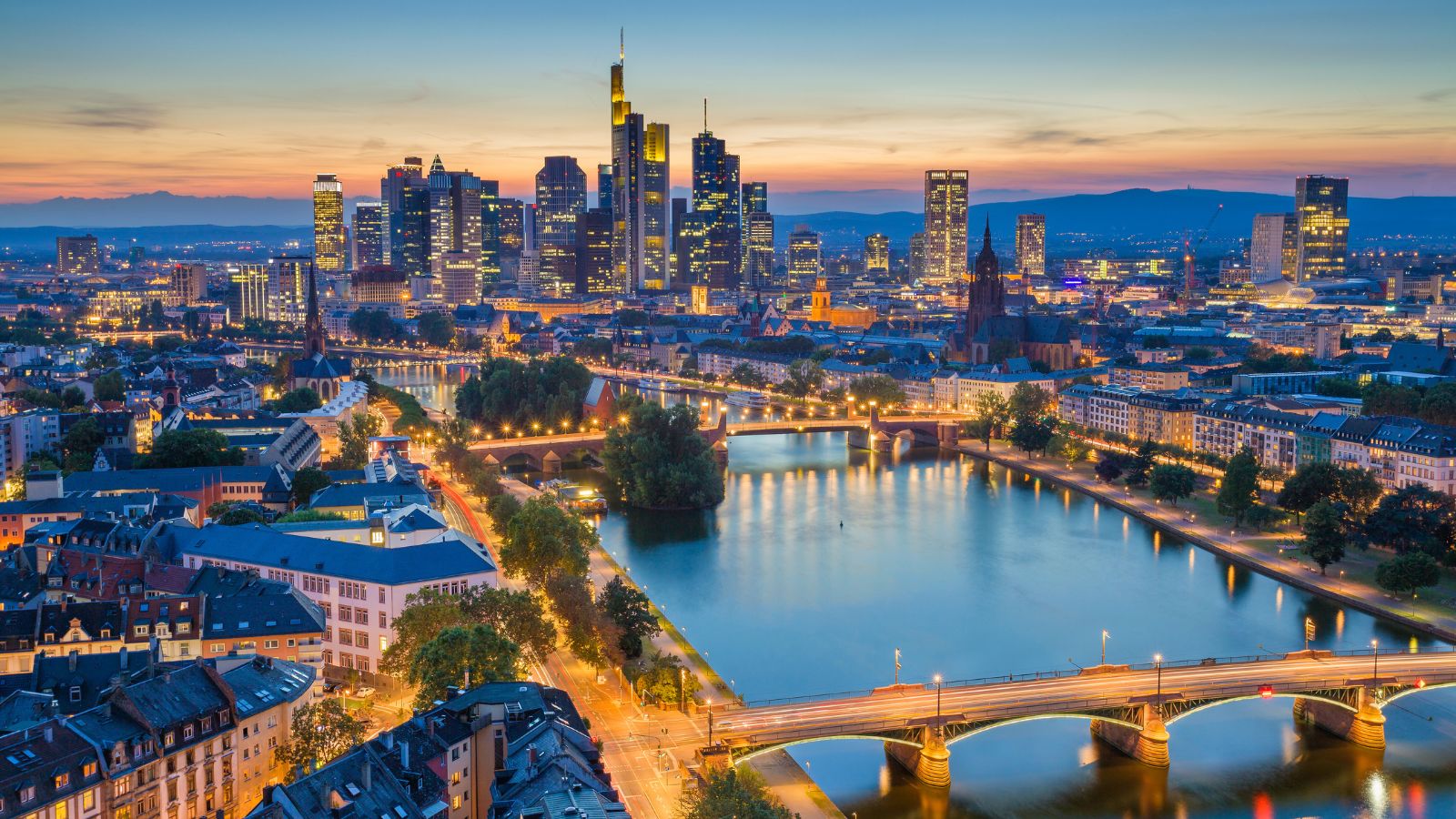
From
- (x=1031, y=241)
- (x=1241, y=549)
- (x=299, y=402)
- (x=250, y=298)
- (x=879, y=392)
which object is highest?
(x=1031, y=241)

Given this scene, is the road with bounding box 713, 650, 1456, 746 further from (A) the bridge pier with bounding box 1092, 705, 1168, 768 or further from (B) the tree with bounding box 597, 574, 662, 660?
(B) the tree with bounding box 597, 574, 662, 660

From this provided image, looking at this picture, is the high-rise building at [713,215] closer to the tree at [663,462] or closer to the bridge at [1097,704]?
the tree at [663,462]

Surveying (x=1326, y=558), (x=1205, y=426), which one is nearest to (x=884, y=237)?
(x=1205, y=426)

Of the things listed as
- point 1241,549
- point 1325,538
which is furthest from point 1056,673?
point 1241,549

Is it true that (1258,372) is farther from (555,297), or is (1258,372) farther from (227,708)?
(555,297)

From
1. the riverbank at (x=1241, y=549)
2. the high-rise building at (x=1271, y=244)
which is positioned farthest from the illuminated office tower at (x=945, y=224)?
the riverbank at (x=1241, y=549)

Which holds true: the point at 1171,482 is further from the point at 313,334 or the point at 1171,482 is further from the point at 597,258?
the point at 597,258

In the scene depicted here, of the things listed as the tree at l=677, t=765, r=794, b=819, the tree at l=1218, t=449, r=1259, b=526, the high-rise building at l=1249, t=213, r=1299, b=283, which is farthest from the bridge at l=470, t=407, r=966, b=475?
the high-rise building at l=1249, t=213, r=1299, b=283
